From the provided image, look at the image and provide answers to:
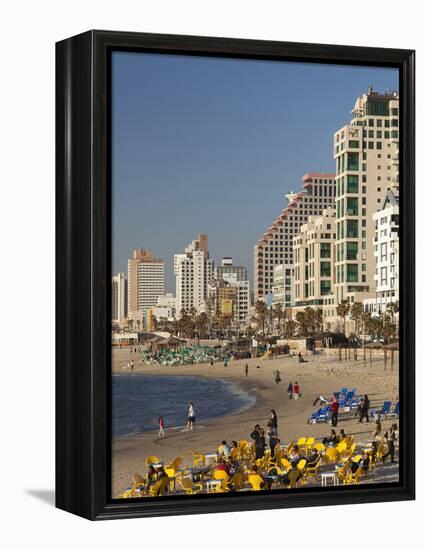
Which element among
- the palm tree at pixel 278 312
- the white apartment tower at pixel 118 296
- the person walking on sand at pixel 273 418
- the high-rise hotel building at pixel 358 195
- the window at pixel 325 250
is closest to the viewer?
the white apartment tower at pixel 118 296

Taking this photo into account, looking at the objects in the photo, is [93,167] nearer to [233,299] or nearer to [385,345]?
[233,299]

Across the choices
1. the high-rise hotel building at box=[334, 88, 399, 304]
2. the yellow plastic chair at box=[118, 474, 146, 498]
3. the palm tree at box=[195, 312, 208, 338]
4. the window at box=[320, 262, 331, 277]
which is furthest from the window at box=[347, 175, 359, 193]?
the yellow plastic chair at box=[118, 474, 146, 498]

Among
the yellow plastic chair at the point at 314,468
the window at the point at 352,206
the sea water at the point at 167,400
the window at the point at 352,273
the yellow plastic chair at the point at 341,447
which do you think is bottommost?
the yellow plastic chair at the point at 314,468

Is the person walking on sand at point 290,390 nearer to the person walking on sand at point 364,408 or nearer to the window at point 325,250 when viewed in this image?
the person walking on sand at point 364,408

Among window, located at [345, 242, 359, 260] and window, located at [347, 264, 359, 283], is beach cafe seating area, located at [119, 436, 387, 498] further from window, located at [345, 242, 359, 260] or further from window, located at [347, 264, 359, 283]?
window, located at [345, 242, 359, 260]

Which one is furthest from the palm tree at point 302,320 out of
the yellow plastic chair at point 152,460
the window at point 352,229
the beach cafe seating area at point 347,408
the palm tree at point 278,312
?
the yellow plastic chair at point 152,460

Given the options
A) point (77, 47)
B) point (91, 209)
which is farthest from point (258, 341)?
point (77, 47)

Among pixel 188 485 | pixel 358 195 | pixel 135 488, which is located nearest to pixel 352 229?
pixel 358 195
